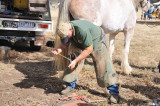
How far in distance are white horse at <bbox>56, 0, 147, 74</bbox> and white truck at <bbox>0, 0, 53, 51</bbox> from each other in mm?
1420

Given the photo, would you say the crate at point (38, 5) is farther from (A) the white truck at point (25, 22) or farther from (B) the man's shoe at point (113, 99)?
(B) the man's shoe at point (113, 99)

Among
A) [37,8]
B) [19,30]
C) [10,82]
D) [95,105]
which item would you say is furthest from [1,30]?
[95,105]

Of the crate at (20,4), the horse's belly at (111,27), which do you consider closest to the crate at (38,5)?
the crate at (20,4)

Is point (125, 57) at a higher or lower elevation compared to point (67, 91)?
higher

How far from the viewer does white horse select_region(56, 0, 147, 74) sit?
14.4 feet

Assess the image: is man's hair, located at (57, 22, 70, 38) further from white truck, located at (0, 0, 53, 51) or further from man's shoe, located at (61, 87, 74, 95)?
white truck, located at (0, 0, 53, 51)

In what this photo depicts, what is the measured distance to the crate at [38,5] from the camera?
5.46 m

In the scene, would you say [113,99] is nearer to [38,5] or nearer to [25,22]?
[38,5]

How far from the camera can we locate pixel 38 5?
18.4 feet

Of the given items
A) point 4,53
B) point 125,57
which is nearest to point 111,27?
point 125,57

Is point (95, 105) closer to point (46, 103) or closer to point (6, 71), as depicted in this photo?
point (46, 103)

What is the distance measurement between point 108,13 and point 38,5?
199 centimetres

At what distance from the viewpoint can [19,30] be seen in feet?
19.9

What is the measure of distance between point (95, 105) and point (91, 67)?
86.7 inches
